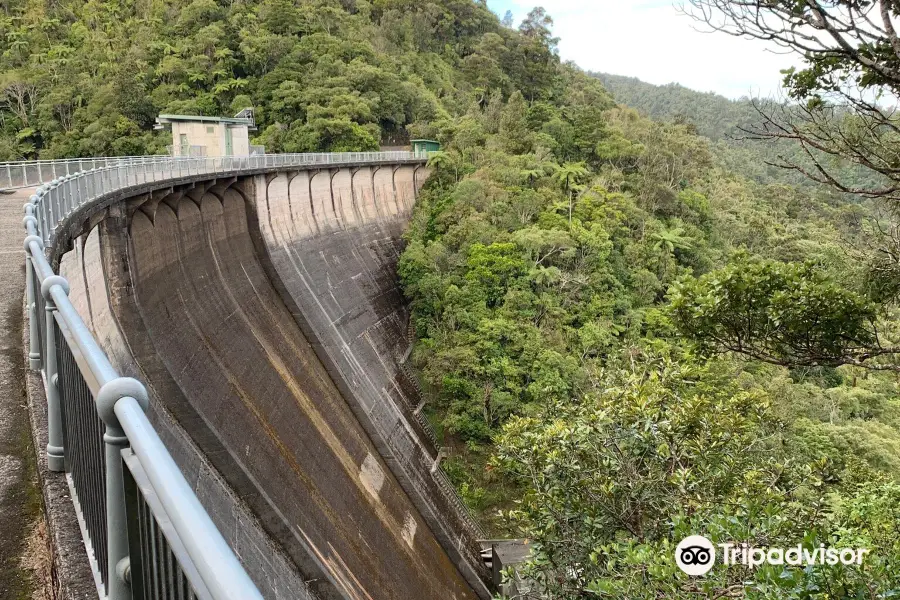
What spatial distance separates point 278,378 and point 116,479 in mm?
12808

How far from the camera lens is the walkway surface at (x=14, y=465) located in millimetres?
2408

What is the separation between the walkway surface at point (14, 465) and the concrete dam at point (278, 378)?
3.41m

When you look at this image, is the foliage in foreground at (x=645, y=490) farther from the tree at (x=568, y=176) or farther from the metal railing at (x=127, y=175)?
the tree at (x=568, y=176)

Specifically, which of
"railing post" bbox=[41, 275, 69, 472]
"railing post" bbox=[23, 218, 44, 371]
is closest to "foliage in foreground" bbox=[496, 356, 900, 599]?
"railing post" bbox=[41, 275, 69, 472]

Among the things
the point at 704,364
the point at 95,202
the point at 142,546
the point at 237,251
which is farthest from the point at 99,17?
the point at 142,546

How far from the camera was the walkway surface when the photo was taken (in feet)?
7.90

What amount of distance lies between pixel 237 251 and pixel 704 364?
1296 centimetres

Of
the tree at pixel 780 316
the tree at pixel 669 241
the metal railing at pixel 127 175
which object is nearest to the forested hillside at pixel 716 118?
the tree at pixel 669 241

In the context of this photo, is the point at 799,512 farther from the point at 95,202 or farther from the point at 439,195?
the point at 439,195

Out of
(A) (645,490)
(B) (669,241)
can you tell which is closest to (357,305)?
(B) (669,241)

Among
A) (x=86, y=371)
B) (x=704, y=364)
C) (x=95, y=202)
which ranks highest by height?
(x=86, y=371)

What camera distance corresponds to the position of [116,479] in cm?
180

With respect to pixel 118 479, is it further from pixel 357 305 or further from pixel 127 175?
pixel 357 305

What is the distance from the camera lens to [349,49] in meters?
37.4
